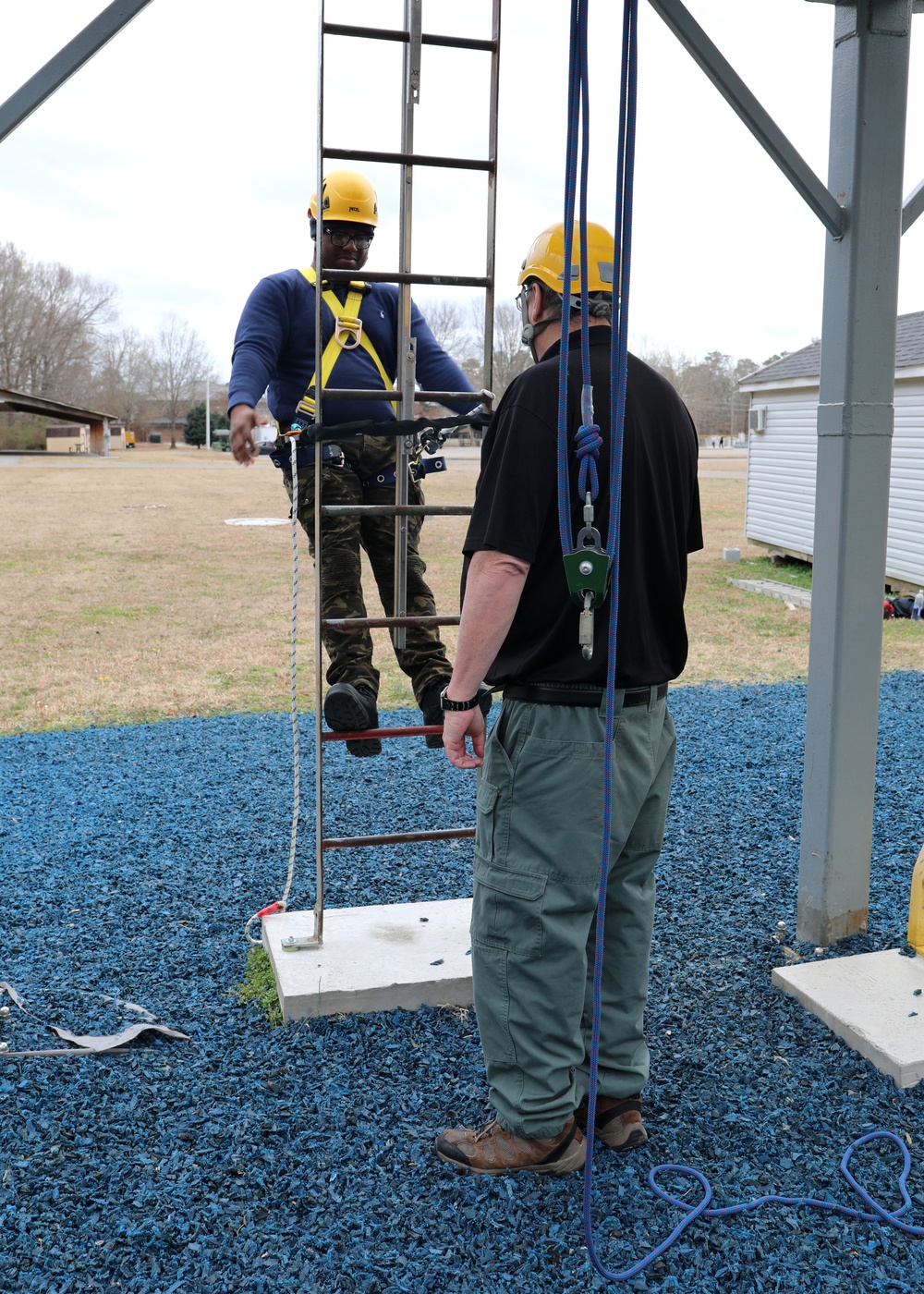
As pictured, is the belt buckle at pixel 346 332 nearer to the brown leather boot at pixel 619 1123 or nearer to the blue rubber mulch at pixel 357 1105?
the blue rubber mulch at pixel 357 1105

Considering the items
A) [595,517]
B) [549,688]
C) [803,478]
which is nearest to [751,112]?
[595,517]

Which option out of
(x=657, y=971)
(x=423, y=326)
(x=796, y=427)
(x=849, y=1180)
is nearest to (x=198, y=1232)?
(x=849, y=1180)

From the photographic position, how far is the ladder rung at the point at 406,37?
3020 millimetres

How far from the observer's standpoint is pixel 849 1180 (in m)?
2.60

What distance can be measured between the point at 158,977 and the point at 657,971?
1.70 m

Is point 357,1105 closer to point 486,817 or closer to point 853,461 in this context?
point 486,817

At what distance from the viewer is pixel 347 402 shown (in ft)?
11.9

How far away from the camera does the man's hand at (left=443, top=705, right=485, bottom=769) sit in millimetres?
2547

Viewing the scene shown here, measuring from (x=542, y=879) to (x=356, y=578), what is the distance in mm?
1710

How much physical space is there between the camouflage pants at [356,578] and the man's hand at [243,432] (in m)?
0.18

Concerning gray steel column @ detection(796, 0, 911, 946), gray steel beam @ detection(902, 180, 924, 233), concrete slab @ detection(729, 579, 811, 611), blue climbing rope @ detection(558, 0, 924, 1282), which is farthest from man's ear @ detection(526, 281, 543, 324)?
concrete slab @ detection(729, 579, 811, 611)

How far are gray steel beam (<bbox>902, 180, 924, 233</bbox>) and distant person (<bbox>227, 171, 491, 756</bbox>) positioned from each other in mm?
1591

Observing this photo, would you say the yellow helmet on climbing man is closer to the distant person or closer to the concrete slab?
the distant person

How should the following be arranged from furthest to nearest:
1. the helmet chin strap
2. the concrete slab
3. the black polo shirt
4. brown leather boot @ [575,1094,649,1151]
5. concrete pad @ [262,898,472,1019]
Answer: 1. the concrete slab
2. concrete pad @ [262,898,472,1019]
3. brown leather boot @ [575,1094,649,1151]
4. the helmet chin strap
5. the black polo shirt
